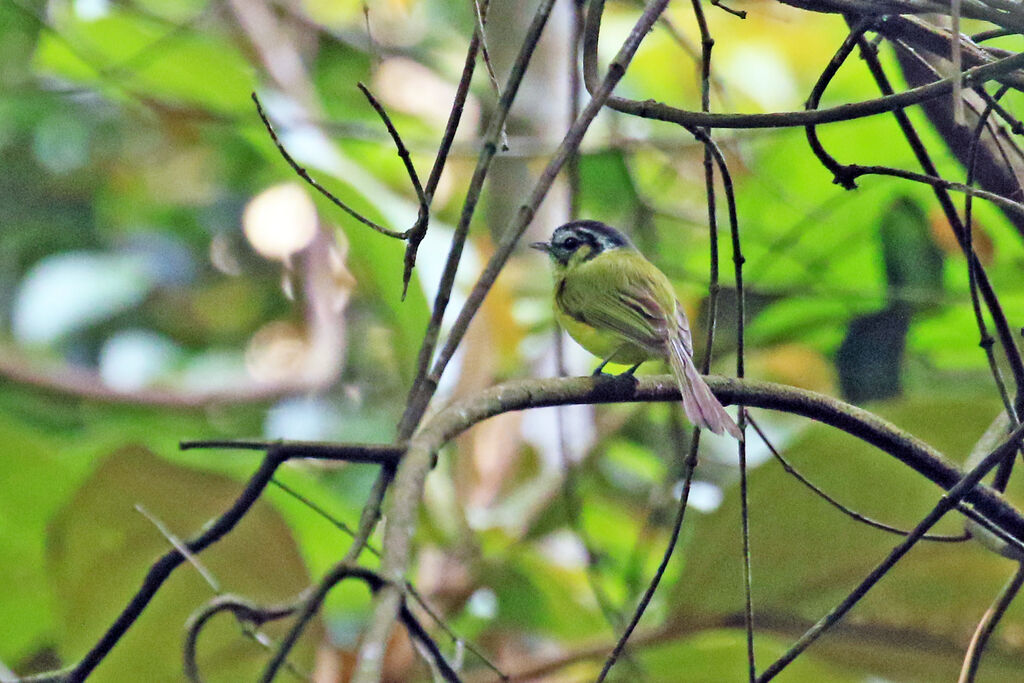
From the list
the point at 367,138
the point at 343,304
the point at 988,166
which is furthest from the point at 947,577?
the point at 343,304

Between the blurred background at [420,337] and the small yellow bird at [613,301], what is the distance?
7.1 inches

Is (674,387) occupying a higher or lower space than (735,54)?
lower

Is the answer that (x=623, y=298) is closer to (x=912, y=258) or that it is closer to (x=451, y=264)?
(x=912, y=258)

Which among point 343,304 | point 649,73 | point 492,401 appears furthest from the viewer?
point 649,73

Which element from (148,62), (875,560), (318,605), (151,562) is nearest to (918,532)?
(318,605)

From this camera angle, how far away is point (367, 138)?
288 centimetres

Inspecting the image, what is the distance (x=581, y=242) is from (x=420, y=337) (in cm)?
41

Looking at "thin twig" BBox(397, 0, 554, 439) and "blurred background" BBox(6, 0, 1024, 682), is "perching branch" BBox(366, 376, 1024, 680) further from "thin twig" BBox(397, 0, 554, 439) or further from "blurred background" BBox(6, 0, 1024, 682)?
"blurred background" BBox(6, 0, 1024, 682)

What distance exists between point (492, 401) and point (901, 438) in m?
0.44

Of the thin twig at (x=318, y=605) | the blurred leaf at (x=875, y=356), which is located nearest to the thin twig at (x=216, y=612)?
the thin twig at (x=318, y=605)

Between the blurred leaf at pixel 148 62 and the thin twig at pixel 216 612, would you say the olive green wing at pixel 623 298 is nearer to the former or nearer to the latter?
the thin twig at pixel 216 612

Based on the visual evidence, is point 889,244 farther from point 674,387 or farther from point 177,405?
point 177,405

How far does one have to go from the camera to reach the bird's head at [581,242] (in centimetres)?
224

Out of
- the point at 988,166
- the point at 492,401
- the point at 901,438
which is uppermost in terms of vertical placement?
the point at 988,166
